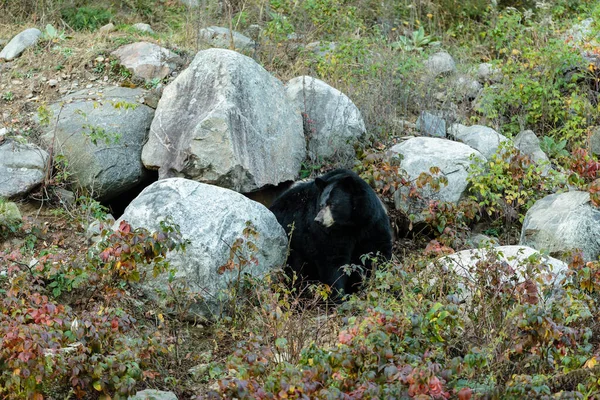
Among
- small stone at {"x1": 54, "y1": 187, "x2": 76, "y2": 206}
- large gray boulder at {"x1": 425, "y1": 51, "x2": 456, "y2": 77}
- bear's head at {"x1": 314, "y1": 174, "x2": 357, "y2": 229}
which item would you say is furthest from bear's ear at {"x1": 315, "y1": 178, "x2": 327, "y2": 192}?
large gray boulder at {"x1": 425, "y1": 51, "x2": 456, "y2": 77}

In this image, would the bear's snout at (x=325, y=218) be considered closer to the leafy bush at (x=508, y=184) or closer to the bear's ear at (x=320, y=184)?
the bear's ear at (x=320, y=184)

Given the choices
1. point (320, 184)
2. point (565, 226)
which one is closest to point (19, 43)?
point (320, 184)

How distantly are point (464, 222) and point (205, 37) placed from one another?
15.0ft

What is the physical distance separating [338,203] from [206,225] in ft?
4.07

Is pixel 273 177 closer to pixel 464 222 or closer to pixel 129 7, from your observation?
pixel 464 222

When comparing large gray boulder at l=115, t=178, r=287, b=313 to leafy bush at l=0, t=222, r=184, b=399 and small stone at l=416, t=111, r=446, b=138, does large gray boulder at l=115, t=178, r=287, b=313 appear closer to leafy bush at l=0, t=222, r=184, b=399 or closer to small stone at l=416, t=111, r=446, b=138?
leafy bush at l=0, t=222, r=184, b=399

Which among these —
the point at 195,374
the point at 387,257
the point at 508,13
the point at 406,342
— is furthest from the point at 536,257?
the point at 508,13

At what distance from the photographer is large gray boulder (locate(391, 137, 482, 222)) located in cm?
886

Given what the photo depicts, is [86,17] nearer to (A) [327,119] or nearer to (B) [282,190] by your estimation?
(A) [327,119]

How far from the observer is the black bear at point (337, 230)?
750 cm

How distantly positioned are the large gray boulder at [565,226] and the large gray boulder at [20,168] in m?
5.04

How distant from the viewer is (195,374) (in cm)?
586

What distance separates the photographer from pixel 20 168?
831cm

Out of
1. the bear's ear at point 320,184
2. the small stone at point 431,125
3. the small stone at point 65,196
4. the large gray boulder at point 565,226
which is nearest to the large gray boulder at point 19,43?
the small stone at point 65,196
